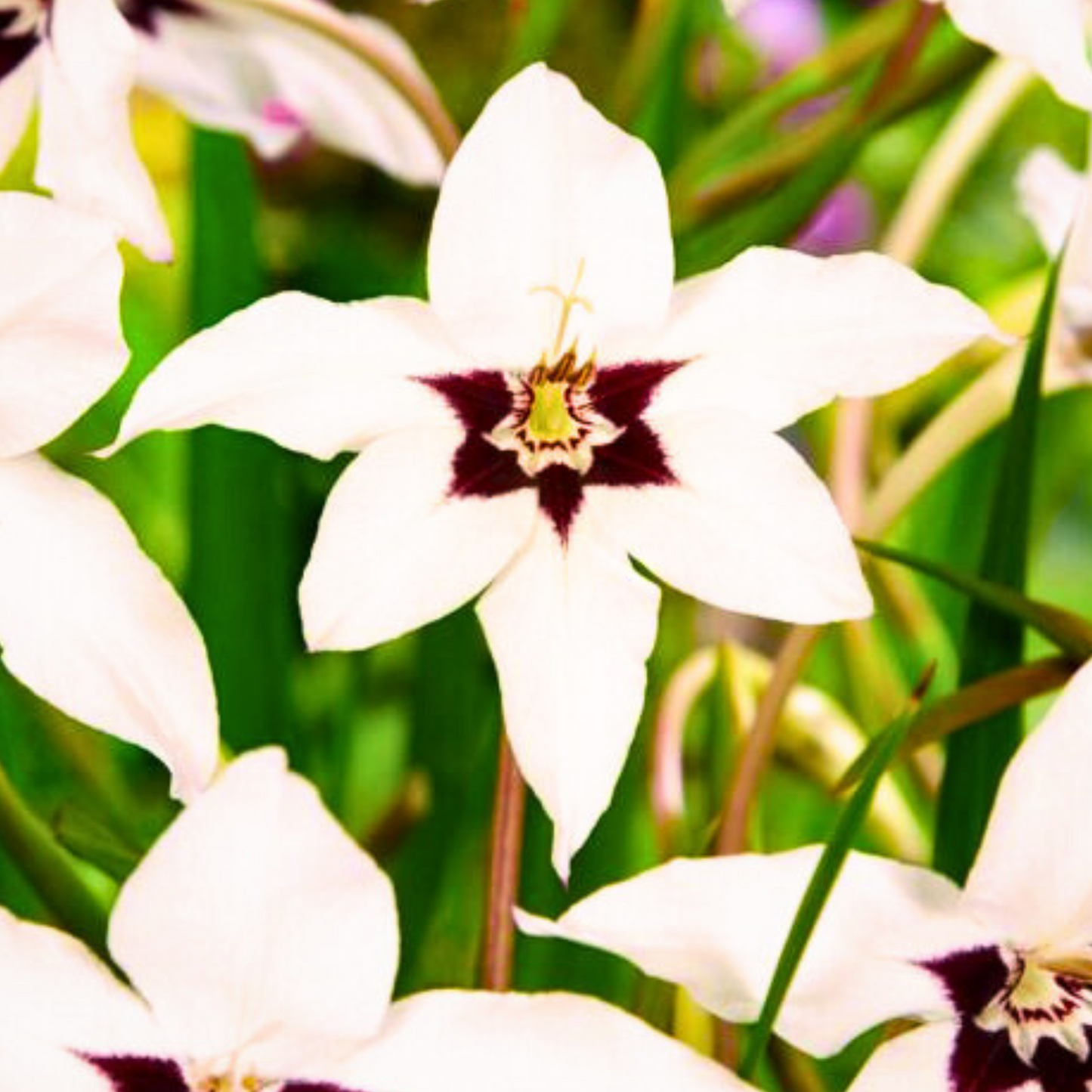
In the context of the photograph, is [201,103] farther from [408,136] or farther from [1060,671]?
[1060,671]

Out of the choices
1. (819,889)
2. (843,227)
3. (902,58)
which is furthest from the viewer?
(843,227)

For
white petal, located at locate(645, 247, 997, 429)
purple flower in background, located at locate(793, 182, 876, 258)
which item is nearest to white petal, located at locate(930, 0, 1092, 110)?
white petal, located at locate(645, 247, 997, 429)

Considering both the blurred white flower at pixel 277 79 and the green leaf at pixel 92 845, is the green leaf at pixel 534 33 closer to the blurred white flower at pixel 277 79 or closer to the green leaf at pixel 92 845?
the blurred white flower at pixel 277 79

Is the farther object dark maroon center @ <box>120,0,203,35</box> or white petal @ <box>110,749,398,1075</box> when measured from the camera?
dark maroon center @ <box>120,0,203,35</box>

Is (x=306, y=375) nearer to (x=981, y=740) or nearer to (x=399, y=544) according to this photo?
(x=399, y=544)

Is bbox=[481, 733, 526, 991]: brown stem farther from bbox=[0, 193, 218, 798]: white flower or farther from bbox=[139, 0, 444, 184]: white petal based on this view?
bbox=[139, 0, 444, 184]: white petal

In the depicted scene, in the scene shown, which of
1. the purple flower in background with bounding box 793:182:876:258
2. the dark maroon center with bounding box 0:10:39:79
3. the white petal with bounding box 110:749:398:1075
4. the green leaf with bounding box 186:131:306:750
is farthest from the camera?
the purple flower in background with bounding box 793:182:876:258

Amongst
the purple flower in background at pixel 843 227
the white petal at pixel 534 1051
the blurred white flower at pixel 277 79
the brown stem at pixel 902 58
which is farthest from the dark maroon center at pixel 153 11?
the purple flower in background at pixel 843 227

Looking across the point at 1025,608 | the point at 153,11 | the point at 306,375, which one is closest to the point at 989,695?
the point at 1025,608
